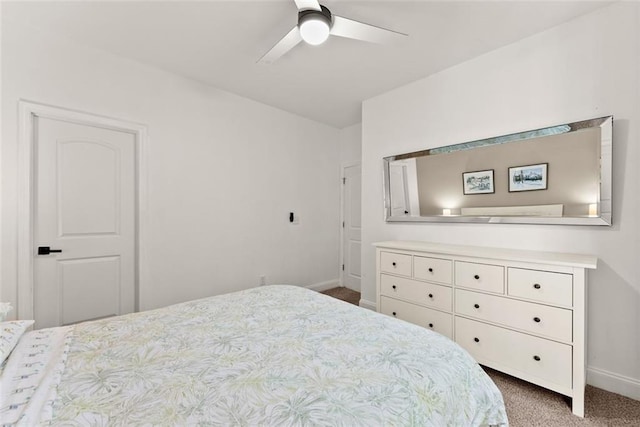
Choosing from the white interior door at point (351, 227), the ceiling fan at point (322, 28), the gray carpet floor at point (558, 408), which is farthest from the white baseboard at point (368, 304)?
the ceiling fan at point (322, 28)

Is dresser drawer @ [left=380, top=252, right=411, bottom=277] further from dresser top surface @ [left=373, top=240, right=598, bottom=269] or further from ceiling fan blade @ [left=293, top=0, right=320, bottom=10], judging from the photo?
ceiling fan blade @ [left=293, top=0, right=320, bottom=10]

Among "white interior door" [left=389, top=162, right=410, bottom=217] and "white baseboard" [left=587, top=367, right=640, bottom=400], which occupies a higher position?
"white interior door" [left=389, top=162, right=410, bottom=217]

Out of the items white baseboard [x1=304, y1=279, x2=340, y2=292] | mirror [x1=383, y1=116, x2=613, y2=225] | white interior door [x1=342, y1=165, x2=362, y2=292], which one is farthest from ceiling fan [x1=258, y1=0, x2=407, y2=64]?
white baseboard [x1=304, y1=279, x2=340, y2=292]

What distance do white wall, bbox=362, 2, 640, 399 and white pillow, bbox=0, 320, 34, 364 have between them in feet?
9.55

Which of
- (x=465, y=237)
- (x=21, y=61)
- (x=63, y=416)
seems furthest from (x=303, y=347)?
(x=21, y=61)

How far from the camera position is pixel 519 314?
1.91 metres

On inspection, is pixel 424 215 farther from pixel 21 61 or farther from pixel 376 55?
pixel 21 61

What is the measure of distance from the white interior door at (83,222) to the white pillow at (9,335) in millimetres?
1407

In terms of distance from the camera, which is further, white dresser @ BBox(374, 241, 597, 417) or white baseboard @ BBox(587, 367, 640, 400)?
white baseboard @ BBox(587, 367, 640, 400)

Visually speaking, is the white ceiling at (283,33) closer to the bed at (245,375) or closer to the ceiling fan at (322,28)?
the ceiling fan at (322,28)

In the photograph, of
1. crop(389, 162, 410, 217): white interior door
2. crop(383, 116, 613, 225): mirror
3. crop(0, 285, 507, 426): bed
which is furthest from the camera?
crop(389, 162, 410, 217): white interior door

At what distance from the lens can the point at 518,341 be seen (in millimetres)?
1922

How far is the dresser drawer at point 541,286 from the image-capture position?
5.70 feet

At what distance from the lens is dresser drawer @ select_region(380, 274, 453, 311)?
2.29 meters
